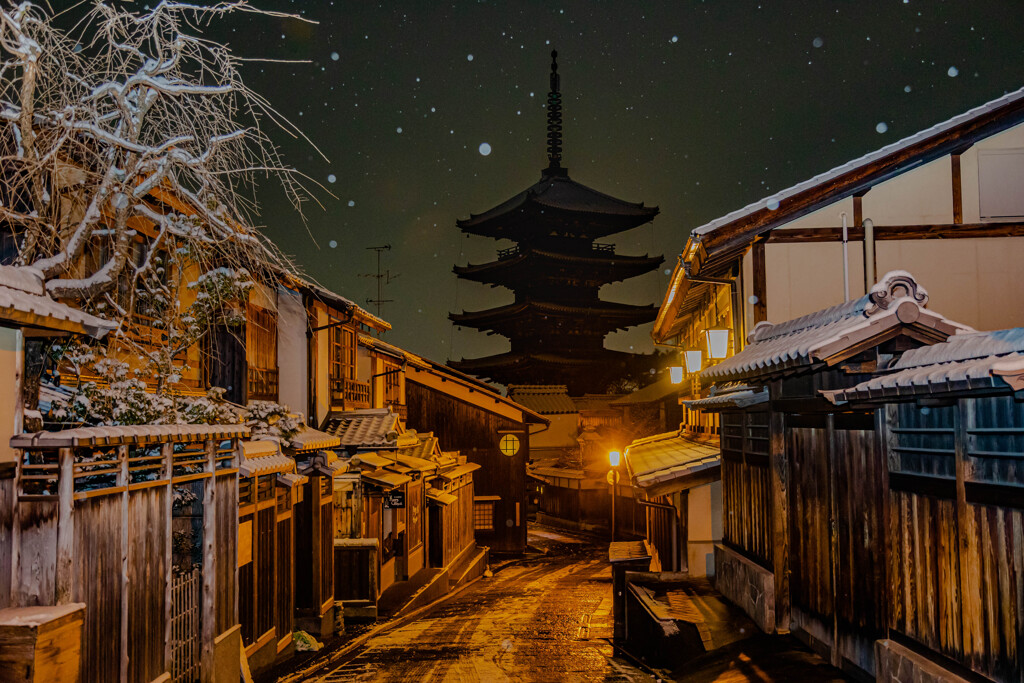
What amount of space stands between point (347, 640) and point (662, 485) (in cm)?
684

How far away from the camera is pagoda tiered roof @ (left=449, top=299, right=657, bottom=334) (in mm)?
52344

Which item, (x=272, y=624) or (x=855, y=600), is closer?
(x=855, y=600)

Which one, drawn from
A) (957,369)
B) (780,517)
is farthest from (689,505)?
(957,369)

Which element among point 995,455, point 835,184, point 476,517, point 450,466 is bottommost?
point 476,517

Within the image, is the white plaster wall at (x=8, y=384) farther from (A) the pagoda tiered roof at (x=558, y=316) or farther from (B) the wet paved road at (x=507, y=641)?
(A) the pagoda tiered roof at (x=558, y=316)

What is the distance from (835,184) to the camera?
12438 millimetres

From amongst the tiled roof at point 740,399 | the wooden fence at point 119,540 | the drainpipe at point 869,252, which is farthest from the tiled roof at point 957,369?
the wooden fence at point 119,540

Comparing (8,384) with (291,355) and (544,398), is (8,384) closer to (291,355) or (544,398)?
(291,355)

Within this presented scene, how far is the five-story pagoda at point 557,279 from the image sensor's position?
51.9 metres

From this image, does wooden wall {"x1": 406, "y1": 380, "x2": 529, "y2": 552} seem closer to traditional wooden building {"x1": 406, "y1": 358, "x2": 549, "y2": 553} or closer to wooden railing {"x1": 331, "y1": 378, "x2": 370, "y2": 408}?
traditional wooden building {"x1": 406, "y1": 358, "x2": 549, "y2": 553}

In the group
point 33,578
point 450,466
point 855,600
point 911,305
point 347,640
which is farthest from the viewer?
point 450,466

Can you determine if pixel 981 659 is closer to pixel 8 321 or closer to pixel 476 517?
pixel 8 321

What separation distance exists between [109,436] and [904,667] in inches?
280

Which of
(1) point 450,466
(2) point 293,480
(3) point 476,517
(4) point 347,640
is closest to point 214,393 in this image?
(2) point 293,480
